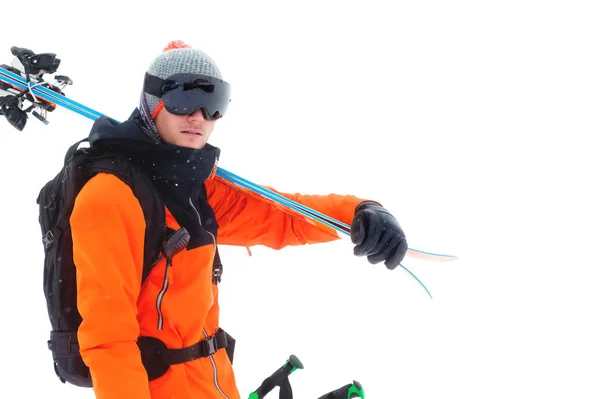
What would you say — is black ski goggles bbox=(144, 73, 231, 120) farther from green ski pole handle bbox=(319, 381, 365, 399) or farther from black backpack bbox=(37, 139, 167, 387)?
green ski pole handle bbox=(319, 381, 365, 399)

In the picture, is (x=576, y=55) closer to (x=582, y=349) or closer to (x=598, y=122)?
(x=598, y=122)

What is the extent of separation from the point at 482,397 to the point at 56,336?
116 inches

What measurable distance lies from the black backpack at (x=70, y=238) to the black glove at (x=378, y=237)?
30.1 inches

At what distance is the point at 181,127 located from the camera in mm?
2084

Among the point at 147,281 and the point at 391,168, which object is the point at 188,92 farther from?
the point at 391,168

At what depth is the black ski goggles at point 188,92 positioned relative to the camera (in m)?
2.05

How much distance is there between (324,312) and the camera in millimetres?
4727

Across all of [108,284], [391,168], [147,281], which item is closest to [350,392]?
[147,281]

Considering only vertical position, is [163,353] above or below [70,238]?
below

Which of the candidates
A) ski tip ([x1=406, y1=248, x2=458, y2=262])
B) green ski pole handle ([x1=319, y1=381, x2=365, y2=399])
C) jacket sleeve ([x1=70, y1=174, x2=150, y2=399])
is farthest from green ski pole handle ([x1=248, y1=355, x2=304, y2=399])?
jacket sleeve ([x1=70, y1=174, x2=150, y2=399])

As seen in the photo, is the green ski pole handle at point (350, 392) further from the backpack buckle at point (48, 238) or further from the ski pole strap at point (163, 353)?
the backpack buckle at point (48, 238)

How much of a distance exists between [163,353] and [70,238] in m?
0.55

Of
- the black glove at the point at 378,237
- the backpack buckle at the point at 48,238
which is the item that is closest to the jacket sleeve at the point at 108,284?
the backpack buckle at the point at 48,238

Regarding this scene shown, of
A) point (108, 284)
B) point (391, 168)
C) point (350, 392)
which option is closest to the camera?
point (108, 284)
